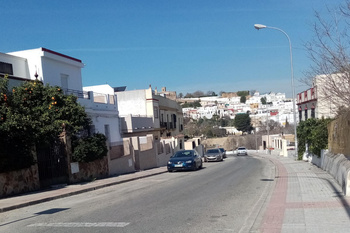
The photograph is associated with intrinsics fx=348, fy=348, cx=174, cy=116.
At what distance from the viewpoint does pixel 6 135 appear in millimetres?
13391

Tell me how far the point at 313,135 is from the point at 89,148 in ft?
43.9

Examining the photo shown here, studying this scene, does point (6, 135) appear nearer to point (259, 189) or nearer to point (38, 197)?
point (38, 197)

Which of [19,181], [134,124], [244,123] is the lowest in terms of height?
[19,181]

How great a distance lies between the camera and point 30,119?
14.2 metres

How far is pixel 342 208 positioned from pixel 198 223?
11.1ft

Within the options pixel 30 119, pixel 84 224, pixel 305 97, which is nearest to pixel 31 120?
pixel 30 119

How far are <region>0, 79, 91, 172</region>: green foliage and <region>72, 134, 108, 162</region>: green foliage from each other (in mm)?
791

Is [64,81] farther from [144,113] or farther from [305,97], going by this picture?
[305,97]

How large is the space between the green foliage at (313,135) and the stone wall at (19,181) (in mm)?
15496

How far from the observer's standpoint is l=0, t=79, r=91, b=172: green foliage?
13.3m

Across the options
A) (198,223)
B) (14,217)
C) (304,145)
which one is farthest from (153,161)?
(198,223)

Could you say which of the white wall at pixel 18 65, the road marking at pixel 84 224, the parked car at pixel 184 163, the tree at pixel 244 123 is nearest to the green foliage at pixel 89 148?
the parked car at pixel 184 163

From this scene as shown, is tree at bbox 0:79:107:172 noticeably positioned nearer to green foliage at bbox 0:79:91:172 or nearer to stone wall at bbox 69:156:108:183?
green foliage at bbox 0:79:91:172

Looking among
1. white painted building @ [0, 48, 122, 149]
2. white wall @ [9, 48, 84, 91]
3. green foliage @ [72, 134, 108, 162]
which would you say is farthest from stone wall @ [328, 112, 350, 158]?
white wall @ [9, 48, 84, 91]
